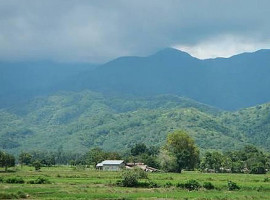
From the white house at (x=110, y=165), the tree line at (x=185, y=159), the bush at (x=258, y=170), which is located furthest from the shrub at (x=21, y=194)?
the bush at (x=258, y=170)

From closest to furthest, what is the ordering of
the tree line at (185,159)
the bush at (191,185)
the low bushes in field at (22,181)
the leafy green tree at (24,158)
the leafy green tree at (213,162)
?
the bush at (191,185), the low bushes in field at (22,181), the tree line at (185,159), the leafy green tree at (213,162), the leafy green tree at (24,158)

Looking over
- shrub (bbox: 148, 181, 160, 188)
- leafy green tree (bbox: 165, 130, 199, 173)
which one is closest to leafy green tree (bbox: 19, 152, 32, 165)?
leafy green tree (bbox: 165, 130, 199, 173)

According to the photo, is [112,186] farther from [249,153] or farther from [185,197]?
[249,153]

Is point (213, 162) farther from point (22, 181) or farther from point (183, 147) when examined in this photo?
point (22, 181)

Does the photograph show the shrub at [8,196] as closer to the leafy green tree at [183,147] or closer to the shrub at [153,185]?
the shrub at [153,185]

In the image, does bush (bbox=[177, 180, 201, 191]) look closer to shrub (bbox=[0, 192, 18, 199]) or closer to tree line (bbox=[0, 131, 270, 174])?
shrub (bbox=[0, 192, 18, 199])

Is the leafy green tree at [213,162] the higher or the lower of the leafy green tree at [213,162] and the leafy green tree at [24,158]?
the lower

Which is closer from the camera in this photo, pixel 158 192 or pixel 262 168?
pixel 158 192

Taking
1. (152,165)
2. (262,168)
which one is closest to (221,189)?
(262,168)

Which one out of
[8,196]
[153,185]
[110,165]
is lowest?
[153,185]

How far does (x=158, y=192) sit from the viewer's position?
63.0 m

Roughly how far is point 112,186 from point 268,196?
80.6ft

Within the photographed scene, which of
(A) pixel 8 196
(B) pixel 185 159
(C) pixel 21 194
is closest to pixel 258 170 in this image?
(B) pixel 185 159

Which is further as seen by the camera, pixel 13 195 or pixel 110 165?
pixel 110 165
